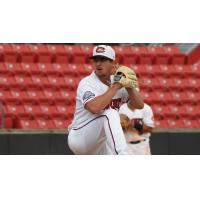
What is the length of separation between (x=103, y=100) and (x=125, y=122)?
179 cm

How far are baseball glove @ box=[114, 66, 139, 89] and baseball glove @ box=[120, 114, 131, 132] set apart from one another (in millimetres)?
1478

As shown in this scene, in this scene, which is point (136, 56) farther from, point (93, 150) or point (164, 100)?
point (93, 150)

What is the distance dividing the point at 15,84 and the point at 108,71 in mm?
6300

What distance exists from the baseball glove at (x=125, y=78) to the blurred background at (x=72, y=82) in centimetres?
489

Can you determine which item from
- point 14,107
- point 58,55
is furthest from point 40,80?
point 14,107

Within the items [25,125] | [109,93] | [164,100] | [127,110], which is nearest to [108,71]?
[109,93]

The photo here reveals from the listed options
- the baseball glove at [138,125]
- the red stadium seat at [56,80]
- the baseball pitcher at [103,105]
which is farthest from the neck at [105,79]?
the red stadium seat at [56,80]

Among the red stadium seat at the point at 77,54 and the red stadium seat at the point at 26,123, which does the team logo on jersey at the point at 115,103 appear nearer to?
the red stadium seat at the point at 26,123

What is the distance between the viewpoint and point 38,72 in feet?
42.5

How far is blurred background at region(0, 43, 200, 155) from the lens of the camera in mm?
12352

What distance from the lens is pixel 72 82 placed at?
12977mm

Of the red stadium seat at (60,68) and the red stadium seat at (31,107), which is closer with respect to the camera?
the red stadium seat at (31,107)

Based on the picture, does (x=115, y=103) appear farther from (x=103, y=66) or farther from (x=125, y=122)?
(x=125, y=122)

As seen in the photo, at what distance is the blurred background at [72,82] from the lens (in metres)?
12.4
